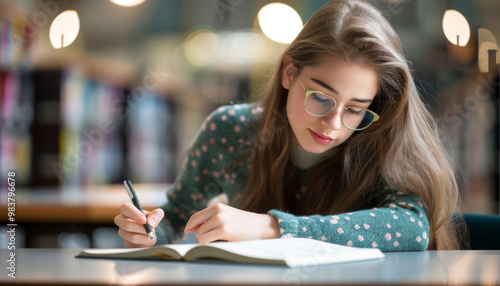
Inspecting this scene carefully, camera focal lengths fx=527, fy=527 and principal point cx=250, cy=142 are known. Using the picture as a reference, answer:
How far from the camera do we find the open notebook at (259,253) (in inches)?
26.5

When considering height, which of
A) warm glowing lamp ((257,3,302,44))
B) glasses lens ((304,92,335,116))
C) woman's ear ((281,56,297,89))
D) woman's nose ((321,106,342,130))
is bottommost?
woman's nose ((321,106,342,130))

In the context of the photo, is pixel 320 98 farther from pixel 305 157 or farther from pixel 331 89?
pixel 305 157

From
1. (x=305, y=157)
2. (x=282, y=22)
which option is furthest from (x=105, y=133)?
(x=305, y=157)

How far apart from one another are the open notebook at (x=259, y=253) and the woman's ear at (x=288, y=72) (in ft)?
1.61

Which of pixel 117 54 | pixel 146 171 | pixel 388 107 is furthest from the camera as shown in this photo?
pixel 117 54

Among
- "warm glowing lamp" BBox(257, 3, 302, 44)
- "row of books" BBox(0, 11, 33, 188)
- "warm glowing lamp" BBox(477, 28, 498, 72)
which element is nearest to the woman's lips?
"warm glowing lamp" BBox(257, 3, 302, 44)

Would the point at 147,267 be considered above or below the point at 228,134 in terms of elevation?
below

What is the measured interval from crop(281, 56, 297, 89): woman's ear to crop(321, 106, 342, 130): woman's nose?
16 centimetres

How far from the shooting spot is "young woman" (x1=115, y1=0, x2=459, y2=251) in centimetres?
93

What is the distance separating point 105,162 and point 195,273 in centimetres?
270

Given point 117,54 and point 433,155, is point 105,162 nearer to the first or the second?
point 117,54

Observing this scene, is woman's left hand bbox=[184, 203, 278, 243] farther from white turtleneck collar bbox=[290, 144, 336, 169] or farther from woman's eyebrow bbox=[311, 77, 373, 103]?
white turtleneck collar bbox=[290, 144, 336, 169]

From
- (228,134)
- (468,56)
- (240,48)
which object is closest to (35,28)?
(240,48)

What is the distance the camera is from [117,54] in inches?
157
